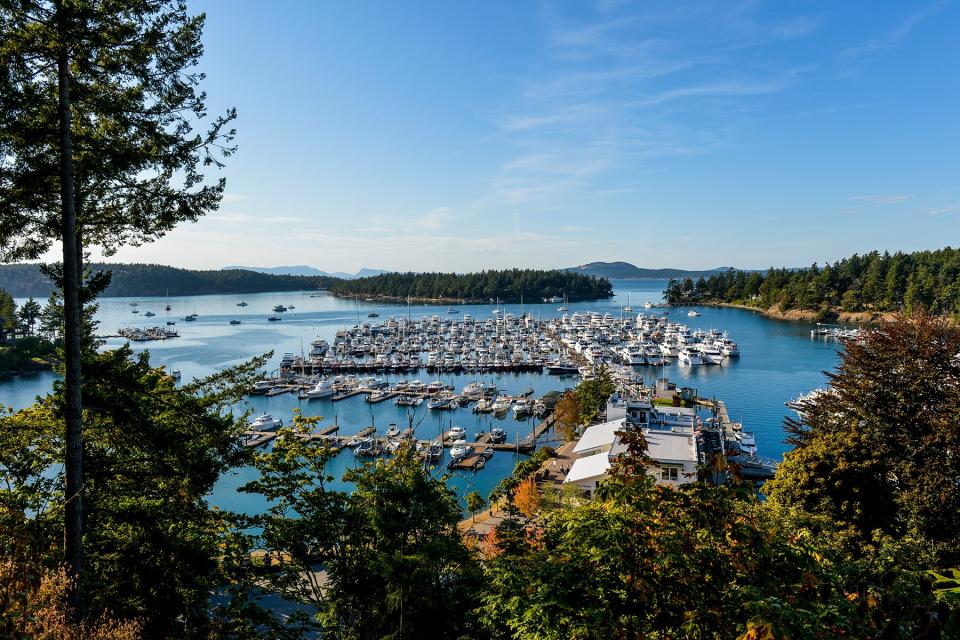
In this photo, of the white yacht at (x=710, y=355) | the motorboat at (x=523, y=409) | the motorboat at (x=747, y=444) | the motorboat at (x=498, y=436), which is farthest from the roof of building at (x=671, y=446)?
the white yacht at (x=710, y=355)

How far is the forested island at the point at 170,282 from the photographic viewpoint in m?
92.2

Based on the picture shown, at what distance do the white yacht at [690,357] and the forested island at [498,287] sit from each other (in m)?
50.1

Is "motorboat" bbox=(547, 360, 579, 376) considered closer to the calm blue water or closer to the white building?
the calm blue water

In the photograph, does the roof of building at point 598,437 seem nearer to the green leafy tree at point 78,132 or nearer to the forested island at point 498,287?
the green leafy tree at point 78,132

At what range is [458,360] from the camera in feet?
132

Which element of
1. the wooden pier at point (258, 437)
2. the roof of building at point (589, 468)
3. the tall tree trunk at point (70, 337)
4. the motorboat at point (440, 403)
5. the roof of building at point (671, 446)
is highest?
the tall tree trunk at point (70, 337)

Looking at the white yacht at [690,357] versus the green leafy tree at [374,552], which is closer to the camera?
the green leafy tree at [374,552]

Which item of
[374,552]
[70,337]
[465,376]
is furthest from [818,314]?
[70,337]

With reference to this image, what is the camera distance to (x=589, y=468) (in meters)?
13.4

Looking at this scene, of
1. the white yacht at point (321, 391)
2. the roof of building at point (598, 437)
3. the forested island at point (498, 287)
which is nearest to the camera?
the roof of building at point (598, 437)

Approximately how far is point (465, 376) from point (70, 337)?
33.4 m

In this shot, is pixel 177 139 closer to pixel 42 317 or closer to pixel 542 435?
pixel 42 317

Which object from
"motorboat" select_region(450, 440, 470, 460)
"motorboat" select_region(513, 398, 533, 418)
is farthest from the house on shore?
"motorboat" select_region(513, 398, 533, 418)

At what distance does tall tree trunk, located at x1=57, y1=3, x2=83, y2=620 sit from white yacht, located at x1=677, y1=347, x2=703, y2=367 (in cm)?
3931
